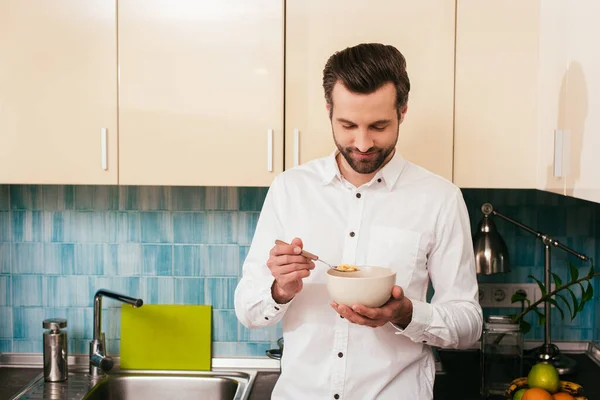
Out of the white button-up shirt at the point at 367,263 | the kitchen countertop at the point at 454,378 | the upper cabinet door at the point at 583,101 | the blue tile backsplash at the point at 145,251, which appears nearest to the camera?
the upper cabinet door at the point at 583,101

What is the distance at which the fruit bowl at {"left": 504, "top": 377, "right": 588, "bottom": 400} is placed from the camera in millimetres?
1919

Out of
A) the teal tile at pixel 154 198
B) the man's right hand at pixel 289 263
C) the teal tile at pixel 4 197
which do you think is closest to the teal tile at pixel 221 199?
the teal tile at pixel 154 198

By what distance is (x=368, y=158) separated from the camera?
1.63 metres

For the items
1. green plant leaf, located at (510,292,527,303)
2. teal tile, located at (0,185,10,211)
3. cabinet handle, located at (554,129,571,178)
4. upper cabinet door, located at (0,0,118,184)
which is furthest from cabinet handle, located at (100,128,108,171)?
green plant leaf, located at (510,292,527,303)

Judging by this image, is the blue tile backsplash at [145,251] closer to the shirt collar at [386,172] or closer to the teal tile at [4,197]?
the teal tile at [4,197]

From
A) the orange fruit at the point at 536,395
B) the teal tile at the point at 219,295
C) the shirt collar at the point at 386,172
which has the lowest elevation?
the orange fruit at the point at 536,395

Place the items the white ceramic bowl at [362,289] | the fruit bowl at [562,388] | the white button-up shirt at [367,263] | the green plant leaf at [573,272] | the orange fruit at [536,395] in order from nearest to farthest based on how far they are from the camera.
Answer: the white ceramic bowl at [362,289] → the white button-up shirt at [367,263] → the orange fruit at [536,395] → the fruit bowl at [562,388] → the green plant leaf at [573,272]

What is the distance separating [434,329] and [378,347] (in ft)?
0.52

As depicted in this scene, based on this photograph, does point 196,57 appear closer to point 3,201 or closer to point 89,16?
point 89,16

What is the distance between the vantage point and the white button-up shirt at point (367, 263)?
1.68m

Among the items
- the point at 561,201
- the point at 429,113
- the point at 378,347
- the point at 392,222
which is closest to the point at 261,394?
the point at 378,347

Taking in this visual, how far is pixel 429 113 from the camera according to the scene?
196 centimetres

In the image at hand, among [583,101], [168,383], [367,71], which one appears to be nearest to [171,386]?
[168,383]

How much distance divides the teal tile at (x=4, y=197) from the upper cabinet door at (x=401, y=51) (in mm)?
1079
